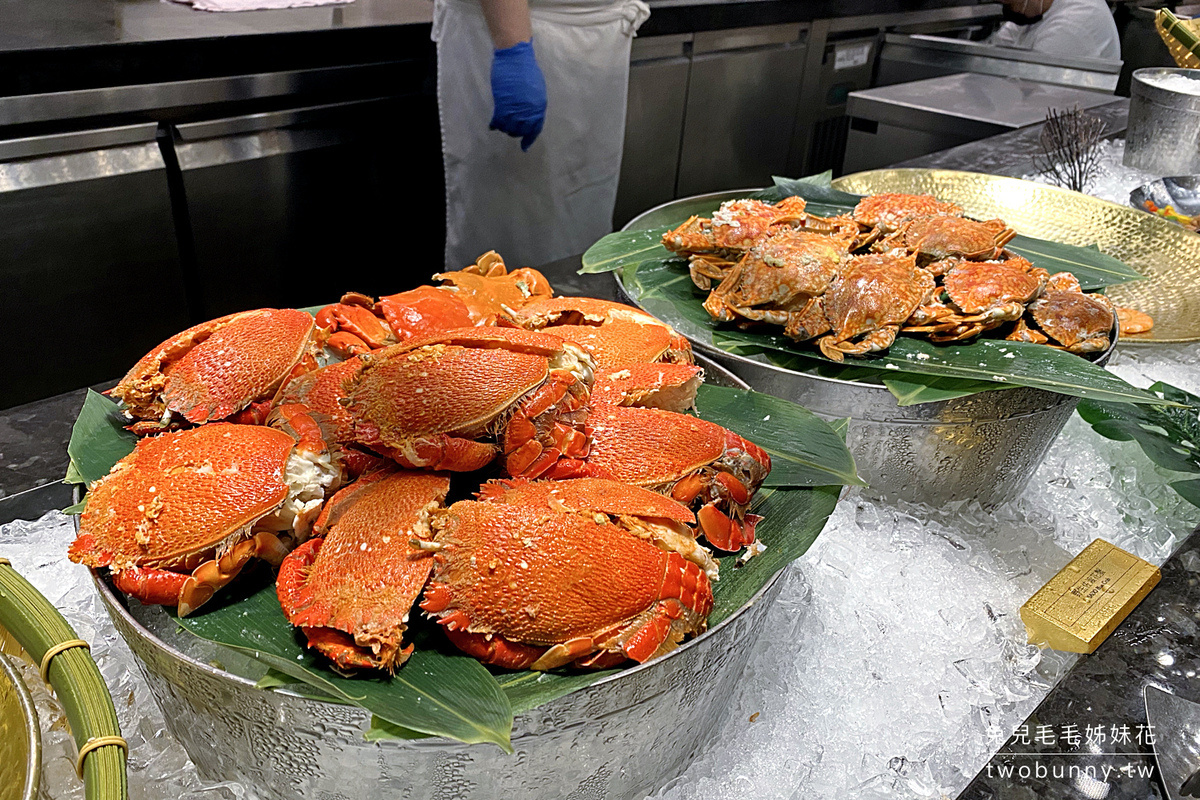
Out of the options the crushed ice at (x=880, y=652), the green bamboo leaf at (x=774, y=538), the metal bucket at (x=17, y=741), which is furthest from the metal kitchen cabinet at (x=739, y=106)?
the metal bucket at (x=17, y=741)

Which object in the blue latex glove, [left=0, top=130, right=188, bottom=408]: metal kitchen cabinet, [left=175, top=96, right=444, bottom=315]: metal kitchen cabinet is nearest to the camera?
[left=0, top=130, right=188, bottom=408]: metal kitchen cabinet

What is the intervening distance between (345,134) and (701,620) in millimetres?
2721

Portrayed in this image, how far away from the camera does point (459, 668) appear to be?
0.64 m

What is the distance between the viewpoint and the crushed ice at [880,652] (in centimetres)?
77

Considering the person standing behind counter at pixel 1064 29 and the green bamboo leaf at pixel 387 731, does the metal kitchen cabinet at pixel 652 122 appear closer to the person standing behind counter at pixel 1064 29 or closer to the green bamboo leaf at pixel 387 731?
the person standing behind counter at pixel 1064 29

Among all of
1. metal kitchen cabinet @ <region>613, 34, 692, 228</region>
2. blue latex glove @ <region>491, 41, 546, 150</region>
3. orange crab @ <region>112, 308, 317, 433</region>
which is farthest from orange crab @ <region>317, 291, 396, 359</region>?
metal kitchen cabinet @ <region>613, 34, 692, 228</region>

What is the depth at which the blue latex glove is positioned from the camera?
251 cm

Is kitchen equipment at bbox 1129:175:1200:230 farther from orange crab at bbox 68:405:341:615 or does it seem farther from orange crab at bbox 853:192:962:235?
orange crab at bbox 68:405:341:615

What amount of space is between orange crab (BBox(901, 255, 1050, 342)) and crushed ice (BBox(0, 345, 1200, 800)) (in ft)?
0.82

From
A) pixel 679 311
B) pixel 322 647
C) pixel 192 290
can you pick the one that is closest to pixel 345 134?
pixel 192 290

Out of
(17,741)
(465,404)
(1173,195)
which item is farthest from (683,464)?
(1173,195)

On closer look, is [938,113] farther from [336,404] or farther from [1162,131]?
[336,404]

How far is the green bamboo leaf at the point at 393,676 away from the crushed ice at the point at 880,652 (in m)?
0.14

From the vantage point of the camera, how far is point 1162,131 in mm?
2332
